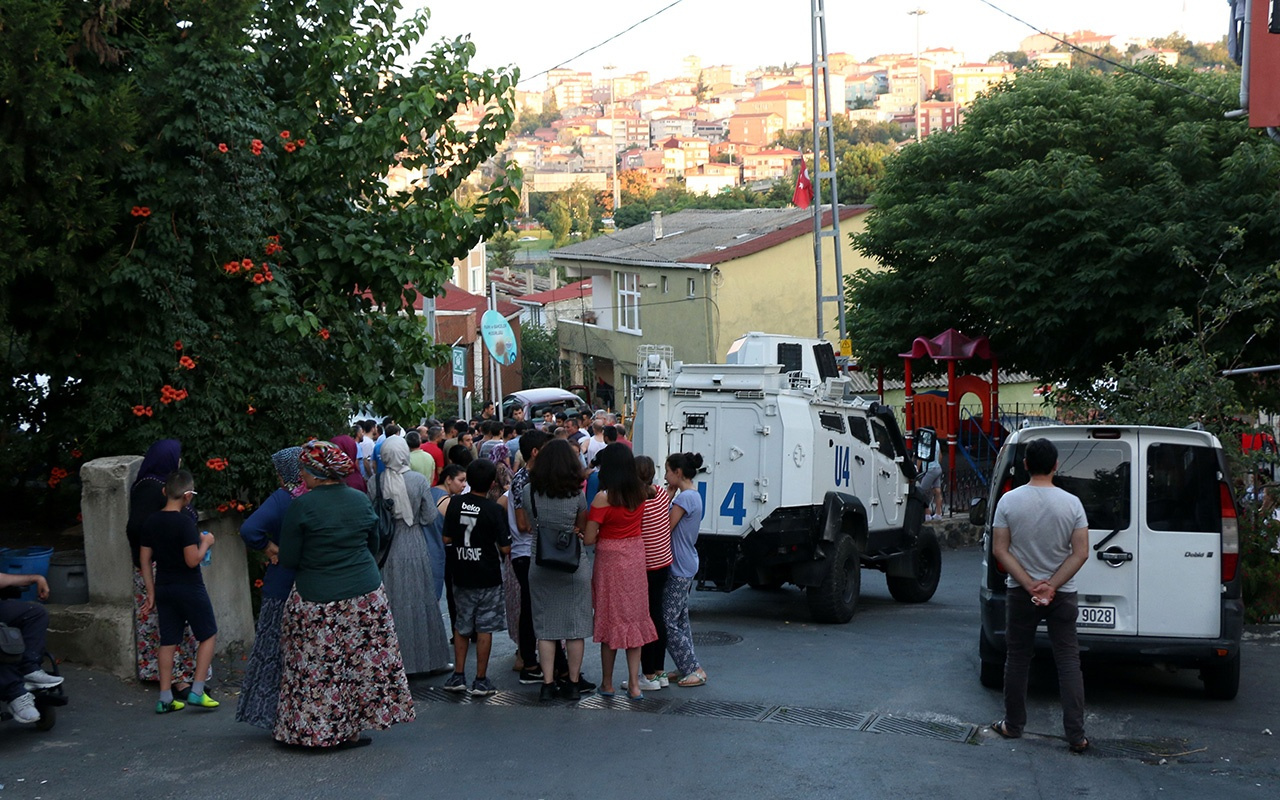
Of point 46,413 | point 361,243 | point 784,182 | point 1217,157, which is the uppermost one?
point 784,182

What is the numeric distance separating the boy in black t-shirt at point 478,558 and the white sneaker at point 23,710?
8.90ft

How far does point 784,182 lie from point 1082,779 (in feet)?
291

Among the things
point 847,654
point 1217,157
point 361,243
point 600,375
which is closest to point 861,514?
point 847,654

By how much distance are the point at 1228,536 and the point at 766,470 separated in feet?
15.6

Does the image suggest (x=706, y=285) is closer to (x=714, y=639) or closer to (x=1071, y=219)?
(x=1071, y=219)

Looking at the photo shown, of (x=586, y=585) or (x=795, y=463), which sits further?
(x=795, y=463)

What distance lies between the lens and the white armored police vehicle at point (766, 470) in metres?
12.4

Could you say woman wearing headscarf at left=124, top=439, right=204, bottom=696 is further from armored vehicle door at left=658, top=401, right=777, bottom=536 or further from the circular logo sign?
the circular logo sign

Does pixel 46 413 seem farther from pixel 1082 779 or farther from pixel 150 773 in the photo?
pixel 1082 779

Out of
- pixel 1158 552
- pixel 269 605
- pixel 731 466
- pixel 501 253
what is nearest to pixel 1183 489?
pixel 1158 552

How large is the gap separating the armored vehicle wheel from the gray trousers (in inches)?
271

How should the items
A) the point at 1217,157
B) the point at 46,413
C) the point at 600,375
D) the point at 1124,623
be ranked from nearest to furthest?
the point at 1124,623
the point at 46,413
the point at 1217,157
the point at 600,375

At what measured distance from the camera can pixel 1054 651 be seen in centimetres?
757

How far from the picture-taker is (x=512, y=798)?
6.58 meters
